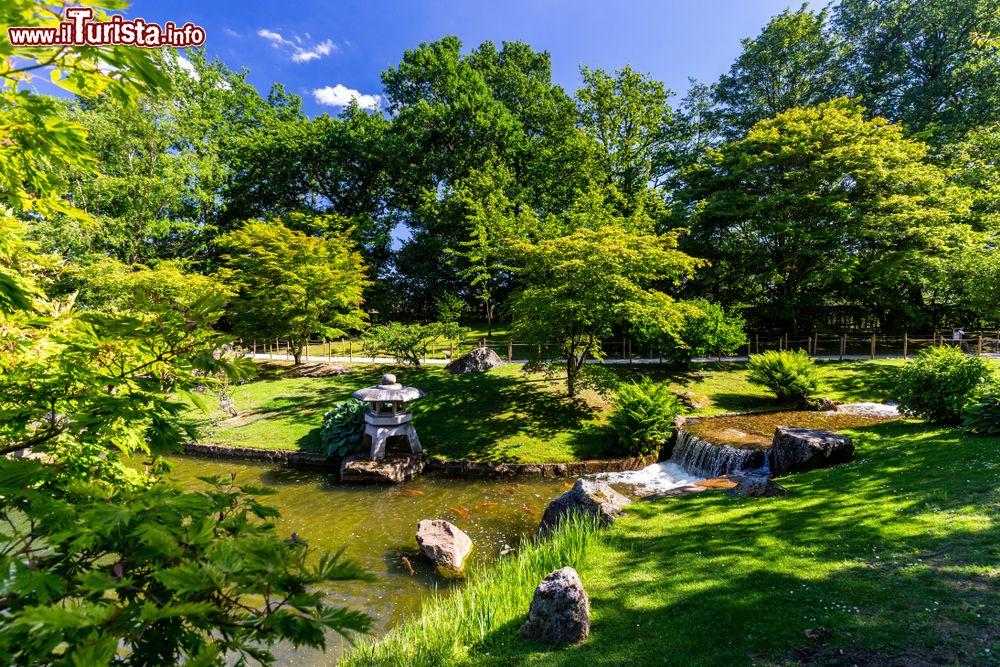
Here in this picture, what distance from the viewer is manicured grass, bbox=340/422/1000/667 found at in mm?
3746

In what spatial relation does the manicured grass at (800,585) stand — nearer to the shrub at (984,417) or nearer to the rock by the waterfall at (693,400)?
the shrub at (984,417)

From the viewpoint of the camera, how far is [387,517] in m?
9.51

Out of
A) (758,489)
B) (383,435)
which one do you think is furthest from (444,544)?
(758,489)

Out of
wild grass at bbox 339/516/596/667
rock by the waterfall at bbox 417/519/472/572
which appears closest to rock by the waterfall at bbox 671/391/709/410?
rock by the waterfall at bbox 417/519/472/572

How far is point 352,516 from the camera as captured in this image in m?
9.55

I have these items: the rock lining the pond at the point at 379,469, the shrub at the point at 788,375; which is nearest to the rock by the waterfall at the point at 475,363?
the rock lining the pond at the point at 379,469

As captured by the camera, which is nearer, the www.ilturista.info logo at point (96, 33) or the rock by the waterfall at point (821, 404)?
the www.ilturista.info logo at point (96, 33)

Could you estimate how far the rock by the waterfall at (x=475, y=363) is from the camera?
730 inches

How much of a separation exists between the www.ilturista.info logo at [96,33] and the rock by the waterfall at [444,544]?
754 cm

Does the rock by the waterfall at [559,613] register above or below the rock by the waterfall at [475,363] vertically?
below

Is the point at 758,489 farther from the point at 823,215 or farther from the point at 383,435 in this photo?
the point at 823,215

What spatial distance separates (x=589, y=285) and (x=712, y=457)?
5778 millimetres

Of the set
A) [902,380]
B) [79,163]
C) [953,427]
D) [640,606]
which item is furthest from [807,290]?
Result: [79,163]

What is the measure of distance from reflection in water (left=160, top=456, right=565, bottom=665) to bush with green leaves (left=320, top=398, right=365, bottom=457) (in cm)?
83
